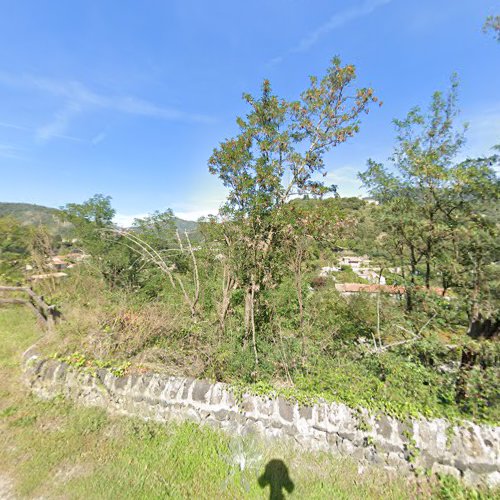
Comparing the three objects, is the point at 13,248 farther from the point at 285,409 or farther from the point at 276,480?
the point at 276,480

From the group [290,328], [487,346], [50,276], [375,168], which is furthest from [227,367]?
[50,276]

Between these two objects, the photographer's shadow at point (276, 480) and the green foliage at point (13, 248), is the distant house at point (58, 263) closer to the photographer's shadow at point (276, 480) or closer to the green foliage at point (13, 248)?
the green foliage at point (13, 248)

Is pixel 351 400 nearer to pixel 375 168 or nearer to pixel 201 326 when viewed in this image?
pixel 201 326

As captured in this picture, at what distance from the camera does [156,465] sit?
3047 millimetres

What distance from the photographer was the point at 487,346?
3.48 meters

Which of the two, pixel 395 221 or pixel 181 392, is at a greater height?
pixel 395 221

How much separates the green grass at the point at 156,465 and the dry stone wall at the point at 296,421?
0.16 meters

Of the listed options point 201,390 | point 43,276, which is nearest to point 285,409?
point 201,390

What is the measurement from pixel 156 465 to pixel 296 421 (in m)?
2.08

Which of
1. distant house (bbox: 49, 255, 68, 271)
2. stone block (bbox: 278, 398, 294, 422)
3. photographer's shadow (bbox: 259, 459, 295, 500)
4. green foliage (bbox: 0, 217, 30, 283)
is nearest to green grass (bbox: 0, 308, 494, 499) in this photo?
photographer's shadow (bbox: 259, 459, 295, 500)

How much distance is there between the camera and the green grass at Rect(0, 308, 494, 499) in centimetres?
275

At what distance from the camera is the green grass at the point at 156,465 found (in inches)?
108

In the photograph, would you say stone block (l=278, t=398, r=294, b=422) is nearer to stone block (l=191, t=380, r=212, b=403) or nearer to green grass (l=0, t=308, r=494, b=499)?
green grass (l=0, t=308, r=494, b=499)

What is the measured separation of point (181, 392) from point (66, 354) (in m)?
2.93
